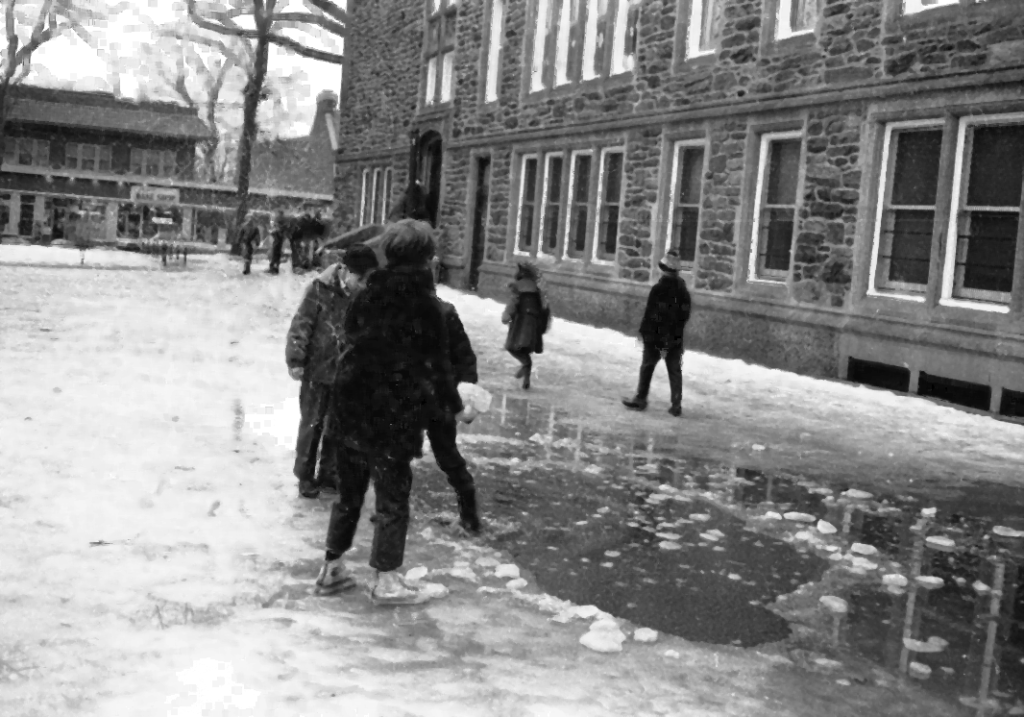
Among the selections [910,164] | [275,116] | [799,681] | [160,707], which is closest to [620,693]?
[799,681]

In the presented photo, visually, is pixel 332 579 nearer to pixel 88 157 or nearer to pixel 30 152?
pixel 30 152

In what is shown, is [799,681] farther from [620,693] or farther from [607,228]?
[607,228]

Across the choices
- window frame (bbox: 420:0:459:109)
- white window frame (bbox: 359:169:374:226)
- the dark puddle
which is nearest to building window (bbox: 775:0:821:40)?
the dark puddle

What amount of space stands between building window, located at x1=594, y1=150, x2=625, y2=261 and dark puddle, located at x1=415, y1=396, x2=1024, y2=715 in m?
12.1

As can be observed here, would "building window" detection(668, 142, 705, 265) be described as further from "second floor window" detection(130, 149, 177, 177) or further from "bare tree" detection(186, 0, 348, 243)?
"second floor window" detection(130, 149, 177, 177)

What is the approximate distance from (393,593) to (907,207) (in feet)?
35.8

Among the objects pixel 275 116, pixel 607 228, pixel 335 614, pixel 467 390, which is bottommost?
pixel 335 614

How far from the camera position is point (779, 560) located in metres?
6.56

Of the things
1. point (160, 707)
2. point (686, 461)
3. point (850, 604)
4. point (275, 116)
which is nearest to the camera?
point (160, 707)

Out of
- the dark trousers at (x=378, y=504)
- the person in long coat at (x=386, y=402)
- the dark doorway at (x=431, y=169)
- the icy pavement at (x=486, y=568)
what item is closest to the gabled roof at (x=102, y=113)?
the dark doorway at (x=431, y=169)

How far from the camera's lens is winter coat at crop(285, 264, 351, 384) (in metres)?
7.13

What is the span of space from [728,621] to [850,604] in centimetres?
75

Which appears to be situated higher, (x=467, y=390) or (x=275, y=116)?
(x=275, y=116)

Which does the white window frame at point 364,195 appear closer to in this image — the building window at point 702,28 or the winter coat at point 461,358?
the building window at point 702,28
